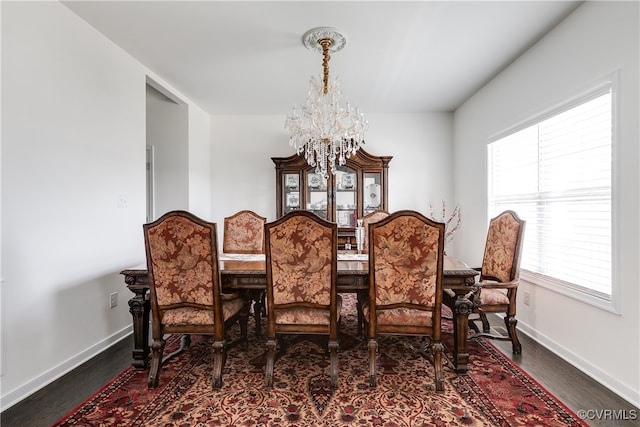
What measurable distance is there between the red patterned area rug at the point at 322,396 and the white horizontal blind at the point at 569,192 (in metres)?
0.87

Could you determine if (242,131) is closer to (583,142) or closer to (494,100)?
(494,100)

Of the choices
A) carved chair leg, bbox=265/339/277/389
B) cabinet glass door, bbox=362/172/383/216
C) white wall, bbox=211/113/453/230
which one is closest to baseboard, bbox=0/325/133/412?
carved chair leg, bbox=265/339/277/389

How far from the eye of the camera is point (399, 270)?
1.87 meters

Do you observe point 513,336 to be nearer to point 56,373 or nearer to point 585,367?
point 585,367

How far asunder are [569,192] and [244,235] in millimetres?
2793

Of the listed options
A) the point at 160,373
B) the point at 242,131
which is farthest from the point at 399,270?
the point at 242,131

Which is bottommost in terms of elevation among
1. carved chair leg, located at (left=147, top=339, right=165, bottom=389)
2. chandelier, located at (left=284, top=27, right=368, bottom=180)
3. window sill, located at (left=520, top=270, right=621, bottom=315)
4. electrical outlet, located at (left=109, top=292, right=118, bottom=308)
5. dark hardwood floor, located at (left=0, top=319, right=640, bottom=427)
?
dark hardwood floor, located at (left=0, top=319, right=640, bottom=427)

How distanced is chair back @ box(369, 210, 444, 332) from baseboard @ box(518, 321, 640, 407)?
107 cm

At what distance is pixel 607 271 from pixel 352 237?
267 cm

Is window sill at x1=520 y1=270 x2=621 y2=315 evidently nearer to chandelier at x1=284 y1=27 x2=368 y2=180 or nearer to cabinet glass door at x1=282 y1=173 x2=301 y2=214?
chandelier at x1=284 y1=27 x2=368 y2=180

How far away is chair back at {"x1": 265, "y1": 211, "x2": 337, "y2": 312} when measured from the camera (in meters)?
1.83

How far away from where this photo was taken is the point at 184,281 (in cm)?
189

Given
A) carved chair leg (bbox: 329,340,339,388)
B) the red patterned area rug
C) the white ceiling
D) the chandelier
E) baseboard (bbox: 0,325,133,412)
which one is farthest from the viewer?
the chandelier

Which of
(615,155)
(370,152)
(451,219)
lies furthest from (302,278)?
(451,219)
